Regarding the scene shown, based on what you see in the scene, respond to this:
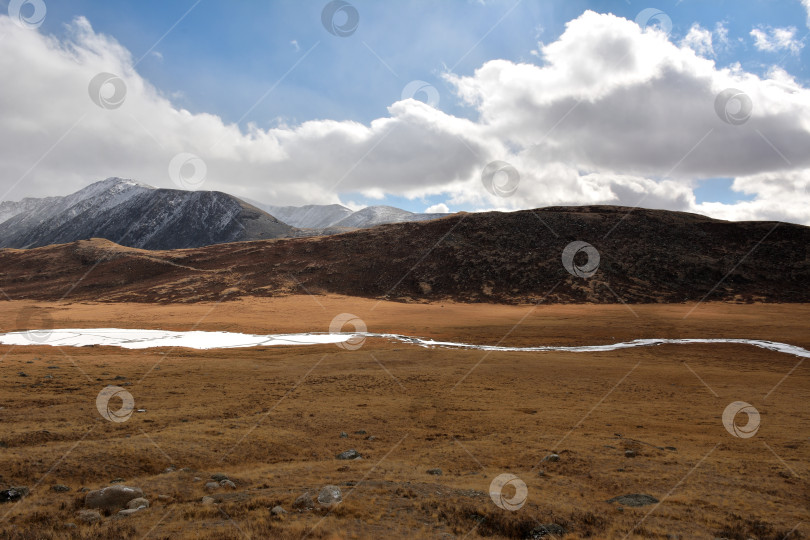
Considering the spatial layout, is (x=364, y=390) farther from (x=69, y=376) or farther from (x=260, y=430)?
(x=69, y=376)

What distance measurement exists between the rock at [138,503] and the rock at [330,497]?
3.86 meters

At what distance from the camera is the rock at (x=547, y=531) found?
8.10 metres

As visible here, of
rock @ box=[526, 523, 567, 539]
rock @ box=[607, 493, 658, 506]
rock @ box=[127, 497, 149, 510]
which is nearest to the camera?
rock @ box=[526, 523, 567, 539]

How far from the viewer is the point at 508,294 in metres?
73.4

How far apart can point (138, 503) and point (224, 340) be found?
3130cm

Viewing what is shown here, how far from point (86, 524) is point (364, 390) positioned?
14.5 m

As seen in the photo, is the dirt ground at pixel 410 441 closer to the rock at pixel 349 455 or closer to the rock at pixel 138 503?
the rock at pixel 138 503

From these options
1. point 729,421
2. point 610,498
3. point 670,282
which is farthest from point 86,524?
point 670,282

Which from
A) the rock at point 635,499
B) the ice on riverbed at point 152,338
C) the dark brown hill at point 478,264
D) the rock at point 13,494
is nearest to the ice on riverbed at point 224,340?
the ice on riverbed at point 152,338

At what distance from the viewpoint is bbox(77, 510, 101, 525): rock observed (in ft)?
26.8

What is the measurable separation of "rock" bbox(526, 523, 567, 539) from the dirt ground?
0.04 m

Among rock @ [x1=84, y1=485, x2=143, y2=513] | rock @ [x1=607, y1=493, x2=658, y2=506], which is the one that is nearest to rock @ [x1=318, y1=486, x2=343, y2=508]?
rock @ [x1=84, y1=485, x2=143, y2=513]

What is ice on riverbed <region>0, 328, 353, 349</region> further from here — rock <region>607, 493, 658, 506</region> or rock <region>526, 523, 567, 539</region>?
rock <region>526, 523, 567, 539</region>

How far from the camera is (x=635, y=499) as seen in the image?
32.3 feet
